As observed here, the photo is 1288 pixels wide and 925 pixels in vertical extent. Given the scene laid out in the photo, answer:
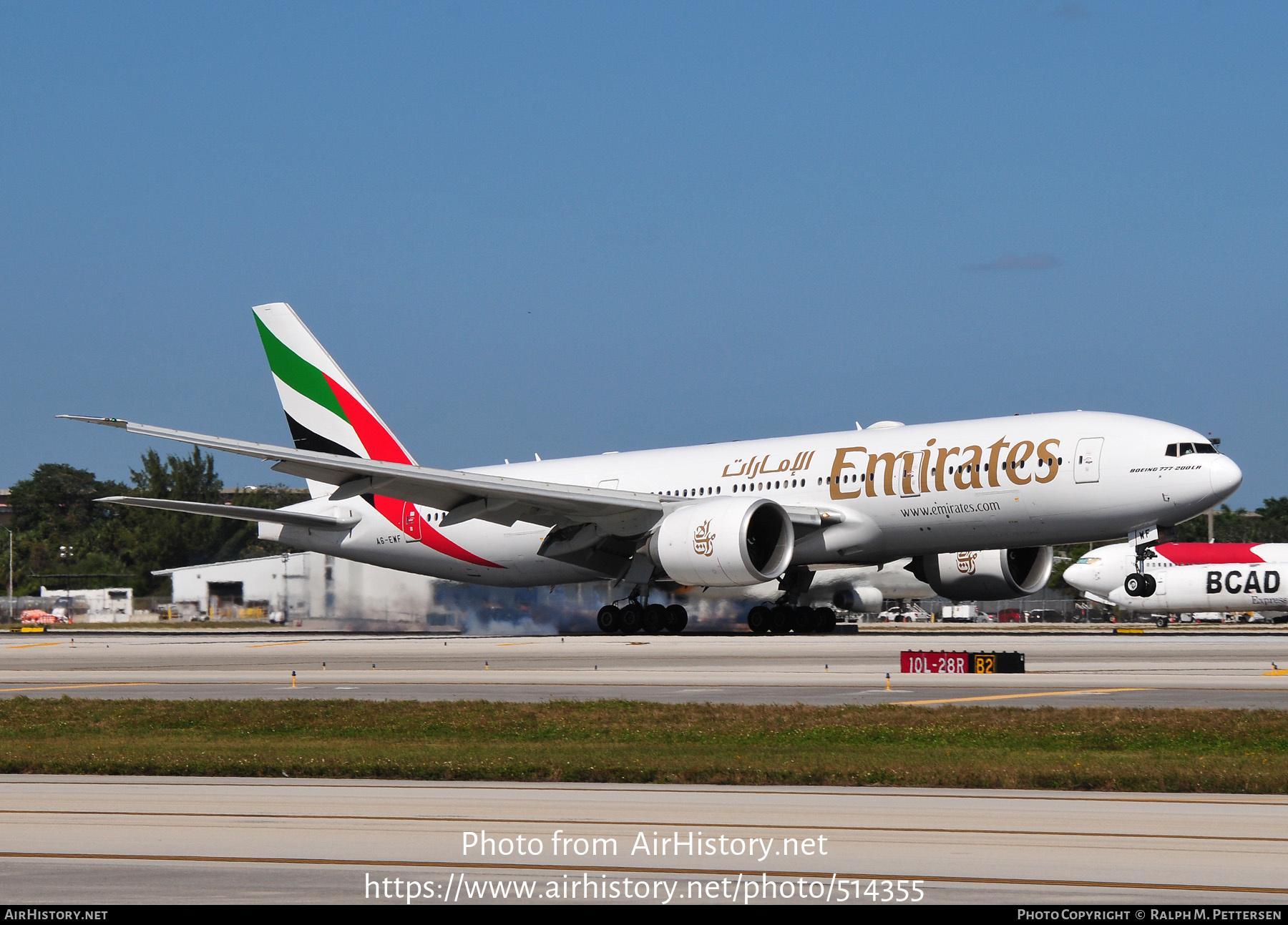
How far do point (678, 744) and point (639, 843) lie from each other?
5.13 metres

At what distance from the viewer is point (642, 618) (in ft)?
122

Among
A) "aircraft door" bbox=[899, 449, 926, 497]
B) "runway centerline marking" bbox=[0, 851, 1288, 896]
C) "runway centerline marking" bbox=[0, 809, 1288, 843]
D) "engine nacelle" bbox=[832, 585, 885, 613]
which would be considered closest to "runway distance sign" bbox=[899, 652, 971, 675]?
"aircraft door" bbox=[899, 449, 926, 497]

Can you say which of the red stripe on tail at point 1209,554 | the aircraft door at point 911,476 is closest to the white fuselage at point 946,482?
the aircraft door at point 911,476

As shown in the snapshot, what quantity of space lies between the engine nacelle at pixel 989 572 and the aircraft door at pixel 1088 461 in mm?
6404

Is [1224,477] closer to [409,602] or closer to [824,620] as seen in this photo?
[824,620]

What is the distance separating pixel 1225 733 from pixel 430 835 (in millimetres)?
8288

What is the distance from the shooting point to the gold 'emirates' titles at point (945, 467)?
32.4 metres

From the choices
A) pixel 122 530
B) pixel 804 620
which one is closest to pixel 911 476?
pixel 804 620

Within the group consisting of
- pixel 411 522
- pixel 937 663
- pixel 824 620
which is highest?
pixel 411 522

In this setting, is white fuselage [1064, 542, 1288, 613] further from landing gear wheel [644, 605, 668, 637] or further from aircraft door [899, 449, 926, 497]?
landing gear wheel [644, 605, 668, 637]

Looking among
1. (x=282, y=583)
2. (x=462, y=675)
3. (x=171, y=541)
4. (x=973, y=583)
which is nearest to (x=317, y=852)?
(x=462, y=675)

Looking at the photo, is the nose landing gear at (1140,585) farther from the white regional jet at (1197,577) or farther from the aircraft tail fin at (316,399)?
the white regional jet at (1197,577)

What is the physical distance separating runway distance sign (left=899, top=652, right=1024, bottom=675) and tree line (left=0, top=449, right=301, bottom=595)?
26.9 m
